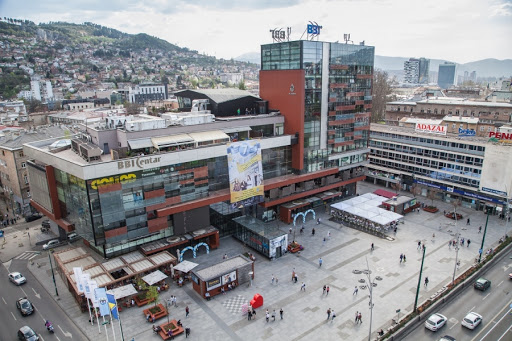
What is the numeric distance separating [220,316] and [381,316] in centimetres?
1885

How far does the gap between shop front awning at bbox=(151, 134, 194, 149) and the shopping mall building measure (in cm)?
16

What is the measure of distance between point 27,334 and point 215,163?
33.4 meters

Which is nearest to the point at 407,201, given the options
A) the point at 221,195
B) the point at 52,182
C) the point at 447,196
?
the point at 447,196

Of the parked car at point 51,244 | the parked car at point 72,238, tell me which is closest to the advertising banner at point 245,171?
the parked car at point 72,238

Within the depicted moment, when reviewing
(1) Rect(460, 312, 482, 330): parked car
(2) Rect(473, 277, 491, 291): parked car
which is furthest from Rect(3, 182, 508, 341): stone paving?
(1) Rect(460, 312, 482, 330): parked car

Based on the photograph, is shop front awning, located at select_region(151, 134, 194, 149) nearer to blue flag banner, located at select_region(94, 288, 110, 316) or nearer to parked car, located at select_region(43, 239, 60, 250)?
blue flag banner, located at select_region(94, 288, 110, 316)

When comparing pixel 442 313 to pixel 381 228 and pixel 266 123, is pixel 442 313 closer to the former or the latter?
pixel 381 228

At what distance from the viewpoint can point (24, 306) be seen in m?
43.2

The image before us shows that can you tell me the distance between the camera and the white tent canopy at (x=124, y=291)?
42.3m

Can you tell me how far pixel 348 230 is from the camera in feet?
215

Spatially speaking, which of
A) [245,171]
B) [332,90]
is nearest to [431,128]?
[332,90]

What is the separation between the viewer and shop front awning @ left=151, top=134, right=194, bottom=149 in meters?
53.6

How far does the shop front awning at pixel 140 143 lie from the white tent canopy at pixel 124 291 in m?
19.6

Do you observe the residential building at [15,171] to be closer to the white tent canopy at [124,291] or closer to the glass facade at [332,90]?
the white tent canopy at [124,291]
